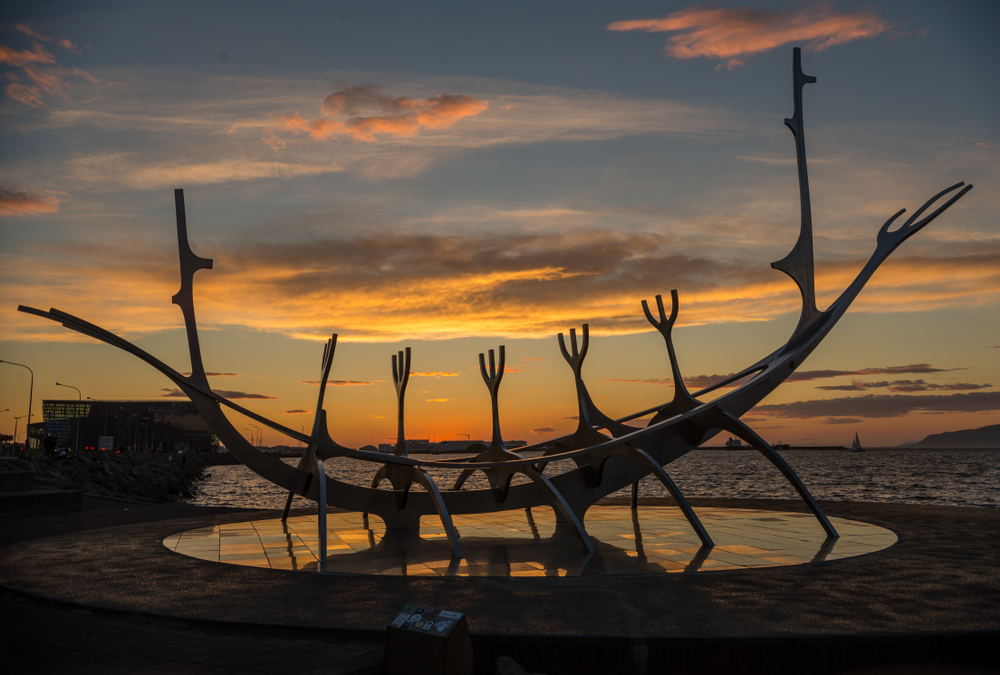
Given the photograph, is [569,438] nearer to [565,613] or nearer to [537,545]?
[537,545]

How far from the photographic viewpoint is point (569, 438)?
15.2 meters

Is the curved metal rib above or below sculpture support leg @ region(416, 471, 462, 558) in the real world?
above

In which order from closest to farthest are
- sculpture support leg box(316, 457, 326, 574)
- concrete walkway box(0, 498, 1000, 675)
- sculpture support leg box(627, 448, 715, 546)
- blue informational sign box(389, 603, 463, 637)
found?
blue informational sign box(389, 603, 463, 637), concrete walkway box(0, 498, 1000, 675), sculpture support leg box(316, 457, 326, 574), sculpture support leg box(627, 448, 715, 546)

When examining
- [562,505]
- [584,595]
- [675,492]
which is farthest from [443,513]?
[675,492]

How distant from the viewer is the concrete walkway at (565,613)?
666 centimetres

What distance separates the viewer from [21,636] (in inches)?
272

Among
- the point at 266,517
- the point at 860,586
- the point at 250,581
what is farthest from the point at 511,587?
the point at 266,517

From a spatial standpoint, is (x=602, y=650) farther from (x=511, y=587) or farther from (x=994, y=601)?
(x=994, y=601)

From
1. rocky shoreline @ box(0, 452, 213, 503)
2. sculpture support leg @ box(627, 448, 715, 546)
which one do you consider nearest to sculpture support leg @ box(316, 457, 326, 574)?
sculpture support leg @ box(627, 448, 715, 546)

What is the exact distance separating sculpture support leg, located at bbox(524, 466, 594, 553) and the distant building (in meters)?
148

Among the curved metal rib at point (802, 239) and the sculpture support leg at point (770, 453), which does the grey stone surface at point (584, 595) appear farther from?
the curved metal rib at point (802, 239)

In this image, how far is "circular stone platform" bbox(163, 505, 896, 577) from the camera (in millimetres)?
10562

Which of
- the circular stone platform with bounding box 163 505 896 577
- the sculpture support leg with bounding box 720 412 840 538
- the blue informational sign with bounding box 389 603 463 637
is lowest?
the circular stone platform with bounding box 163 505 896 577

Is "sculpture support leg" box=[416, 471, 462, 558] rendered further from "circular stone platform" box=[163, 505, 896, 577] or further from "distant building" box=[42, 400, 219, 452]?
"distant building" box=[42, 400, 219, 452]
